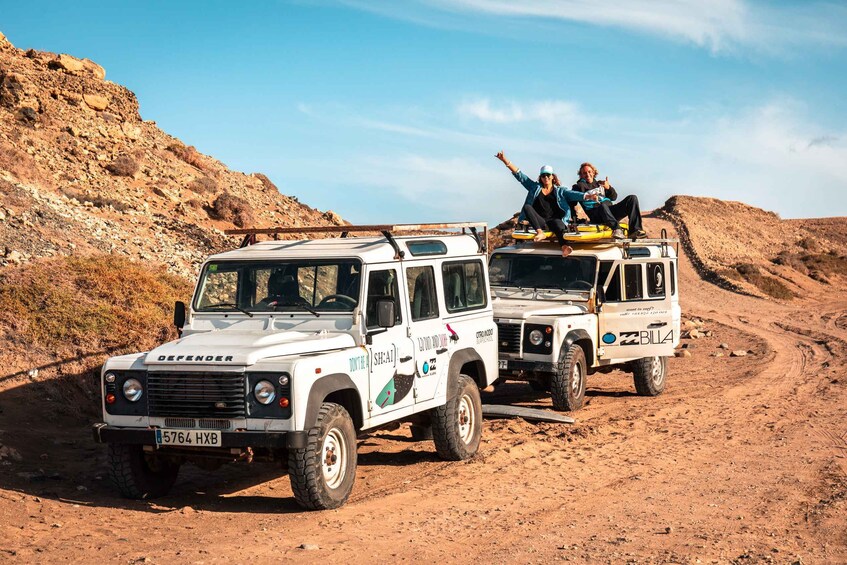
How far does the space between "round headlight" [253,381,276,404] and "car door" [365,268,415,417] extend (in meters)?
1.22

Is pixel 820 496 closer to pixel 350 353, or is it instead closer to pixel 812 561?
pixel 812 561

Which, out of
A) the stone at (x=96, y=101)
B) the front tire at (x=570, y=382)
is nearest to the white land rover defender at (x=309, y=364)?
the front tire at (x=570, y=382)

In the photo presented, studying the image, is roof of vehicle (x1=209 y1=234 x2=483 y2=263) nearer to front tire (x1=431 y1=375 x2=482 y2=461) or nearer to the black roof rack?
the black roof rack

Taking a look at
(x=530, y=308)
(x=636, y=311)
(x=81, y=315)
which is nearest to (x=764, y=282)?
(x=636, y=311)

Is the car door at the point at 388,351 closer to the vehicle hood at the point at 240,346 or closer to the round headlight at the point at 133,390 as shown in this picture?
the vehicle hood at the point at 240,346

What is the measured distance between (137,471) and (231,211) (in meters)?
23.2

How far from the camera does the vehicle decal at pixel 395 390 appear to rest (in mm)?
9008

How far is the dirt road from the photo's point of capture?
7.17 m

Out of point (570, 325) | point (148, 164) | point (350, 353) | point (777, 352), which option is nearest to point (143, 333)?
point (570, 325)

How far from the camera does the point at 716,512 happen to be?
27.1ft

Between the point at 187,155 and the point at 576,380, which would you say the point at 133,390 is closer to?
the point at 576,380

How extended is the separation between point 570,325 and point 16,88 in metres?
24.4

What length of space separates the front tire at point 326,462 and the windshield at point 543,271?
663cm

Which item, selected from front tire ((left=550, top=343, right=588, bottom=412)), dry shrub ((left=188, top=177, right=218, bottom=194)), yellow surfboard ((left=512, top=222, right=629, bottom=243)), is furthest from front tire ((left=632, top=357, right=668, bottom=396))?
dry shrub ((left=188, top=177, right=218, bottom=194))
